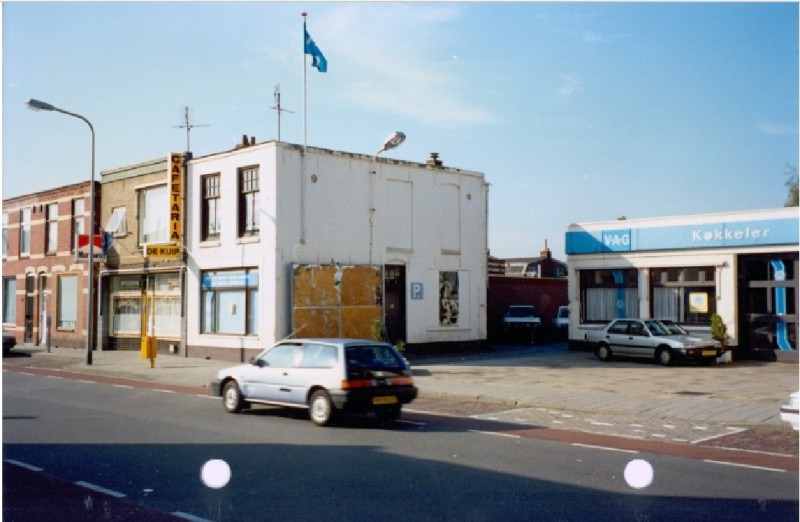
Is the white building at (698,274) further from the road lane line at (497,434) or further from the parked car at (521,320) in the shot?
the road lane line at (497,434)

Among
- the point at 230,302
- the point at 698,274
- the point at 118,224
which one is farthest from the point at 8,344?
the point at 698,274

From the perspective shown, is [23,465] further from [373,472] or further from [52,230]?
[52,230]

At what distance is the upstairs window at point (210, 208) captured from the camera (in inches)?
1086

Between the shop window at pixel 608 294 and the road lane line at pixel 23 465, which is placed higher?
the shop window at pixel 608 294

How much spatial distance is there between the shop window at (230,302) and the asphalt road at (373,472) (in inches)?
459

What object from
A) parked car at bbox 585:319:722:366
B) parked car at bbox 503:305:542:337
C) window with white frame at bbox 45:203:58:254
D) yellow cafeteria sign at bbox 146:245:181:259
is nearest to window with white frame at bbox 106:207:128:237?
yellow cafeteria sign at bbox 146:245:181:259

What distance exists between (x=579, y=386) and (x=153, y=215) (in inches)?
719

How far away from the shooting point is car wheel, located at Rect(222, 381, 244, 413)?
1506 centimetres

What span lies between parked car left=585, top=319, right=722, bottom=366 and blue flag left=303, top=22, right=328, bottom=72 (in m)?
12.6

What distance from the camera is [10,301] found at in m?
39.2

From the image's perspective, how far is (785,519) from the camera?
7402 mm

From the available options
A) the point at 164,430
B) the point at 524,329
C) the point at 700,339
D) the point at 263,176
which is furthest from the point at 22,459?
the point at 524,329

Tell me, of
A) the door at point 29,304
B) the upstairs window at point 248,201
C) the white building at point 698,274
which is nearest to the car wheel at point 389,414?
the upstairs window at point 248,201

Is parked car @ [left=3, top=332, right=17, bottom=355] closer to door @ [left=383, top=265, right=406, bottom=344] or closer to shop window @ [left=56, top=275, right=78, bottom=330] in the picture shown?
shop window @ [left=56, top=275, right=78, bottom=330]
